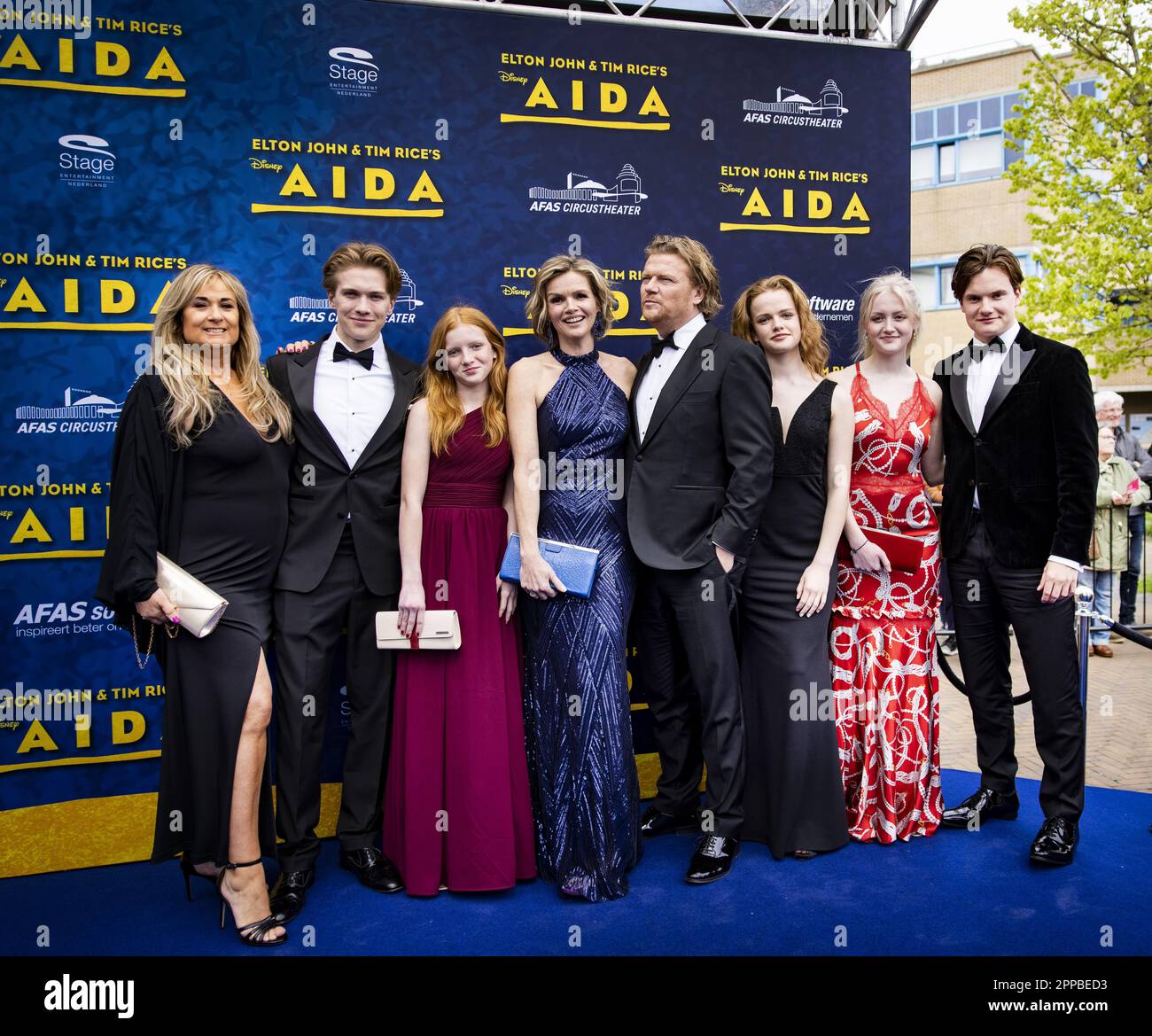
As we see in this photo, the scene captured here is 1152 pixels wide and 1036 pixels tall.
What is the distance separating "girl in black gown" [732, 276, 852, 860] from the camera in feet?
11.9

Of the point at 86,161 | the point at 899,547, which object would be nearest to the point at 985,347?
the point at 899,547

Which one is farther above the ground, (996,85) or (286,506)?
(996,85)

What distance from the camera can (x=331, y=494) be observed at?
3404 millimetres

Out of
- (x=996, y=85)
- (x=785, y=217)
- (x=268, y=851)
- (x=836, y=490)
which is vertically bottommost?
(x=268, y=851)

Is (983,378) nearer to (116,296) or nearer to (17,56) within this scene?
(116,296)

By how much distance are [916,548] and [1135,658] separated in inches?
203

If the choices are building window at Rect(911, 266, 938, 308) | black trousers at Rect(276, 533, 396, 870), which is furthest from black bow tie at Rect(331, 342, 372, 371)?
building window at Rect(911, 266, 938, 308)

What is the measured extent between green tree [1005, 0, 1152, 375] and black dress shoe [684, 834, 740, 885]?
954 centimetres

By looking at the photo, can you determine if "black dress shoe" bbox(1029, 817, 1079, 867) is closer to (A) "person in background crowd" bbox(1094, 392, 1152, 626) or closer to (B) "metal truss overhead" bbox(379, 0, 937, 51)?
(B) "metal truss overhead" bbox(379, 0, 937, 51)

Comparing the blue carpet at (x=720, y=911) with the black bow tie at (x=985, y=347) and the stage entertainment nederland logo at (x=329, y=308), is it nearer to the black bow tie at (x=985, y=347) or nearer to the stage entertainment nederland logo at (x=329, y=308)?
the black bow tie at (x=985, y=347)

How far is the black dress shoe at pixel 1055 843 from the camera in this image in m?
3.48

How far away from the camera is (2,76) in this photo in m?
3.74

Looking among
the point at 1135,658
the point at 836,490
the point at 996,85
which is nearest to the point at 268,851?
the point at 836,490
